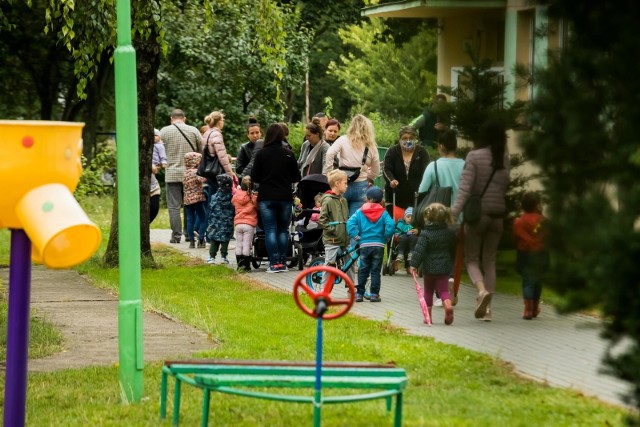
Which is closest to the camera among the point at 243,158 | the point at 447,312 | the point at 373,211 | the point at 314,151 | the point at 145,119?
the point at 447,312

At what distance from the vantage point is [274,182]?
15.6 meters

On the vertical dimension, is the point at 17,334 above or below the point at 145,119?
below

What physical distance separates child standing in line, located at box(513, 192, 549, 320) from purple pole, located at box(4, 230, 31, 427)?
2.93 metres

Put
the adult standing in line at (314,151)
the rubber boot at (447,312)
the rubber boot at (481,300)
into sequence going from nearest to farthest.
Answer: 1. the rubber boot at (481,300)
2. the rubber boot at (447,312)
3. the adult standing in line at (314,151)

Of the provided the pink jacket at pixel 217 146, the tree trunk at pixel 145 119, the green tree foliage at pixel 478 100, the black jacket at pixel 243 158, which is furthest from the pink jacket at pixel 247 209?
the green tree foliage at pixel 478 100

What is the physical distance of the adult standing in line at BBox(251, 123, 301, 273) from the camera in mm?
15539

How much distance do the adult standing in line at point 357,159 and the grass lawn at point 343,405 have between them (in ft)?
12.3

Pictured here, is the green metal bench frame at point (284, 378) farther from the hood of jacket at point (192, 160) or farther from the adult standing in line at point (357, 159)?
the hood of jacket at point (192, 160)

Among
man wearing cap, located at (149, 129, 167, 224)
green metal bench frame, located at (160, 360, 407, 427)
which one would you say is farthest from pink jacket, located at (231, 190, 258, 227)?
green metal bench frame, located at (160, 360, 407, 427)

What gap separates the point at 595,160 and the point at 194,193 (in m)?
15.1

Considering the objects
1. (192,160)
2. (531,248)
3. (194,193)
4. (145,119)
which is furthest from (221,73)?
(531,248)

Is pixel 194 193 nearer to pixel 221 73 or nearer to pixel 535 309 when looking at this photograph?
pixel 221 73

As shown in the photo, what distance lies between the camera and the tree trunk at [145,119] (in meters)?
16.0

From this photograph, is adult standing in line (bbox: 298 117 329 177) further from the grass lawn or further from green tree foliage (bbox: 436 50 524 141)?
green tree foliage (bbox: 436 50 524 141)
